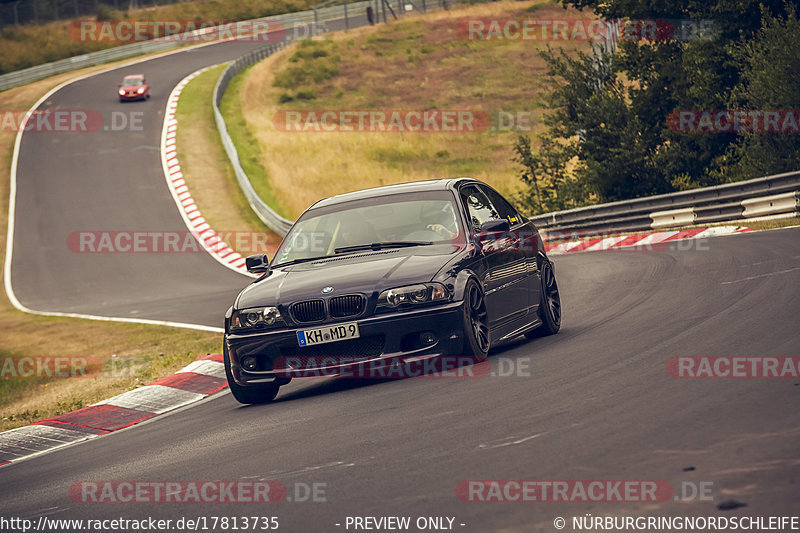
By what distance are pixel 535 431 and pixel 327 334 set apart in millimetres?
2724

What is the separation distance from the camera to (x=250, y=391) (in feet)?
28.8

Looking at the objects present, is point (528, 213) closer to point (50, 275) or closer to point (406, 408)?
point (50, 275)

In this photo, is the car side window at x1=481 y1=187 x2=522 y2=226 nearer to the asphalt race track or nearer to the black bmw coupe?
the black bmw coupe

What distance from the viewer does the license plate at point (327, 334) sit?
319 inches

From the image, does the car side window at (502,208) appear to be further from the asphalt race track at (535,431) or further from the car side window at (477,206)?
the asphalt race track at (535,431)

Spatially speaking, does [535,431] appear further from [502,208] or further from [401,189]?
[502,208]

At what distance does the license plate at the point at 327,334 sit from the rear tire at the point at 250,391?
2.23 feet

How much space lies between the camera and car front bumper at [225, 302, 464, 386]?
808 centimetres

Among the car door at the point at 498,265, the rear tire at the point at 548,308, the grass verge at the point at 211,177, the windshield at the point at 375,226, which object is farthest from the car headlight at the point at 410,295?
the grass verge at the point at 211,177

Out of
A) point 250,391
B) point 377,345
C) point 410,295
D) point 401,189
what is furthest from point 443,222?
point 250,391

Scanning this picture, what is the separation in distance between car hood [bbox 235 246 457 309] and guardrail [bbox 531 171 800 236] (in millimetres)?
12527

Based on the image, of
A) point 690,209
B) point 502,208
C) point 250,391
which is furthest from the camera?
point 690,209

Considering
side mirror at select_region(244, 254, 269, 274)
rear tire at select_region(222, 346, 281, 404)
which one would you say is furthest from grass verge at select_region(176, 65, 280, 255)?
rear tire at select_region(222, 346, 281, 404)

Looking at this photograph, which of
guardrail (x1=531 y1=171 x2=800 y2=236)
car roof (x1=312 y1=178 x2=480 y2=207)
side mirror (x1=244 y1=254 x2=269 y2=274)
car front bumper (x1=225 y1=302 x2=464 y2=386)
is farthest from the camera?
guardrail (x1=531 y1=171 x2=800 y2=236)
